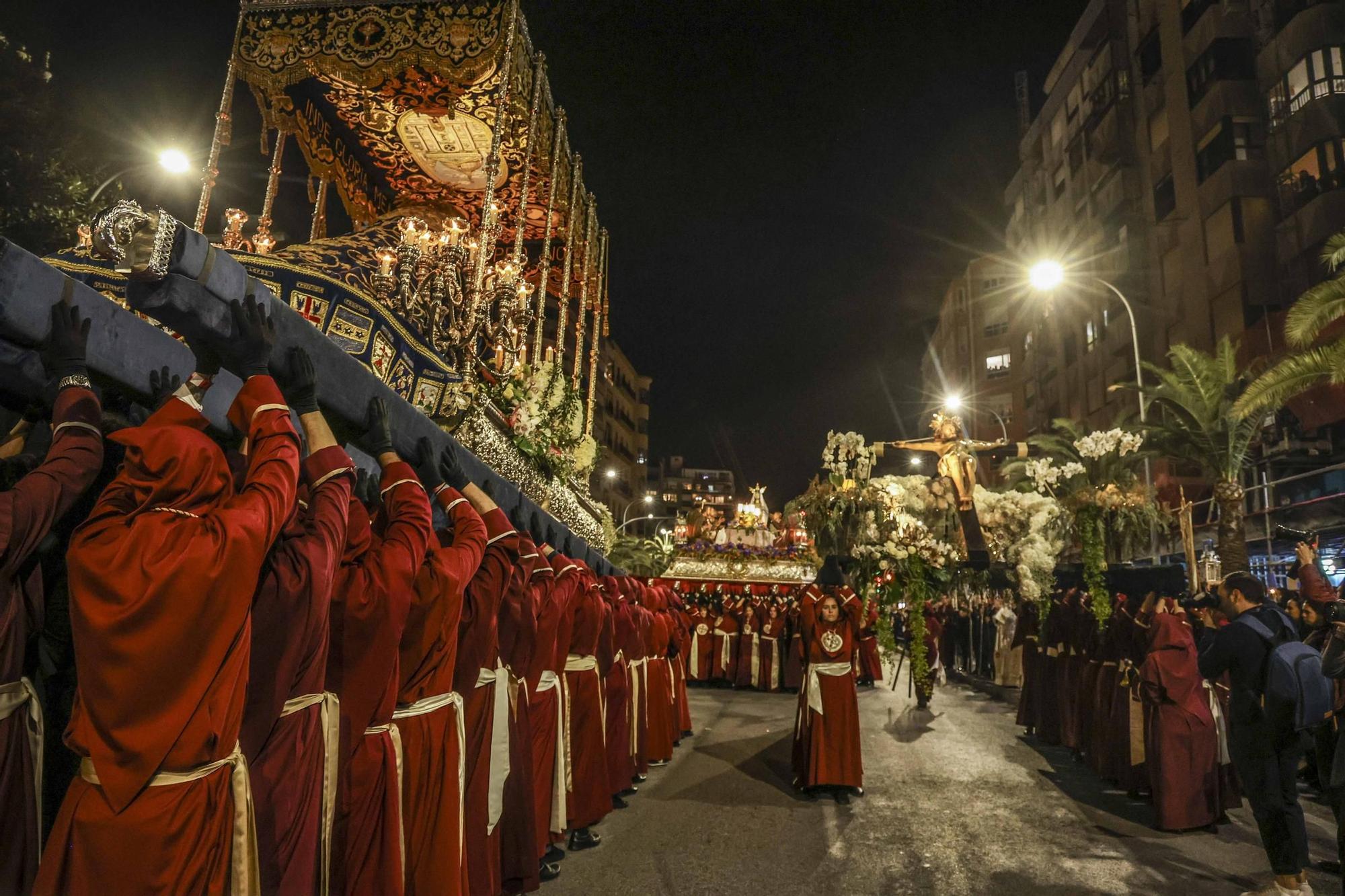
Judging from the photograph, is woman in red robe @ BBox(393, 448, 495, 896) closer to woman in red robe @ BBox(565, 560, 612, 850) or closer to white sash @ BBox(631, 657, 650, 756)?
woman in red robe @ BBox(565, 560, 612, 850)

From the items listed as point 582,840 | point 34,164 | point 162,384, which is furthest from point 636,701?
point 34,164

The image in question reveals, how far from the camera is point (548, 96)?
9773 mm

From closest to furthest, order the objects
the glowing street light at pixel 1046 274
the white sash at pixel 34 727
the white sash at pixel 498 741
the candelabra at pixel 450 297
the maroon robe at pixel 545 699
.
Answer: the white sash at pixel 34 727, the white sash at pixel 498 741, the maroon robe at pixel 545 699, the candelabra at pixel 450 297, the glowing street light at pixel 1046 274

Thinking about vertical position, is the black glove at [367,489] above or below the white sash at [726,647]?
above

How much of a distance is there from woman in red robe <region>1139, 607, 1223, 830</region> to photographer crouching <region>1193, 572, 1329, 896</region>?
1.26m

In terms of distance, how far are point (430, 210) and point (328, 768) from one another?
10839mm

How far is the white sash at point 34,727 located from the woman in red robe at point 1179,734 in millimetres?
8215

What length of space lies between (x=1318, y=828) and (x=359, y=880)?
877cm

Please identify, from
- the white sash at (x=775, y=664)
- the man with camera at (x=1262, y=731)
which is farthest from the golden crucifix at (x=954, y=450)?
the white sash at (x=775, y=664)

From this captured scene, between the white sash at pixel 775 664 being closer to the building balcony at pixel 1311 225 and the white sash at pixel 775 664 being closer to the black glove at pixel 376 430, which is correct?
the black glove at pixel 376 430

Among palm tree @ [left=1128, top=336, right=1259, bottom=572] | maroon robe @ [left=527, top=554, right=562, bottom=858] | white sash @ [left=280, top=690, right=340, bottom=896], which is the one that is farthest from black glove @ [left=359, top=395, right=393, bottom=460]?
palm tree @ [left=1128, top=336, right=1259, bottom=572]

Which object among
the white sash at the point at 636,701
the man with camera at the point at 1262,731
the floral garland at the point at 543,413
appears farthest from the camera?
the white sash at the point at 636,701

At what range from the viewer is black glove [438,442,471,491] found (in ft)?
12.2

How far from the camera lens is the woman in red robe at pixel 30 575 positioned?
1.80 meters
